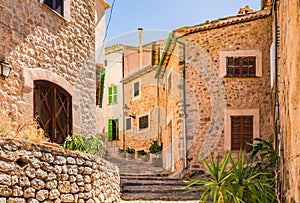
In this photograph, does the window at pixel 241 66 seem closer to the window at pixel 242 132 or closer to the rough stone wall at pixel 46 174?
the window at pixel 242 132

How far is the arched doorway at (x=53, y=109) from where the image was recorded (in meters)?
7.82

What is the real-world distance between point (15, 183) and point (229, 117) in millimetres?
8713

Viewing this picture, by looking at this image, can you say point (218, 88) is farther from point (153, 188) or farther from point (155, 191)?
point (155, 191)

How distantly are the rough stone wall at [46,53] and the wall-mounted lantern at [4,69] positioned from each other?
0.43 ft

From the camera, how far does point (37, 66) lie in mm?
7703

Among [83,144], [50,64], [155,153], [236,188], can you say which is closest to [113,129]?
[155,153]

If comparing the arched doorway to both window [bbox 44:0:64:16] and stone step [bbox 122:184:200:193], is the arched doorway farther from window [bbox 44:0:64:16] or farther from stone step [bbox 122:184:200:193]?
stone step [bbox 122:184:200:193]

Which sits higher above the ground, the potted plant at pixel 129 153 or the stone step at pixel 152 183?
the stone step at pixel 152 183

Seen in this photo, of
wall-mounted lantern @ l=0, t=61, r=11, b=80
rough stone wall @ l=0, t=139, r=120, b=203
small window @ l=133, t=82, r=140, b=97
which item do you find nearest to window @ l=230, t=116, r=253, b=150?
rough stone wall @ l=0, t=139, r=120, b=203

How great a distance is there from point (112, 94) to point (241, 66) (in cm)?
1518

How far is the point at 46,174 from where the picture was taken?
531 centimetres

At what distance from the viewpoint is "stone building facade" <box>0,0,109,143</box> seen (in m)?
6.99

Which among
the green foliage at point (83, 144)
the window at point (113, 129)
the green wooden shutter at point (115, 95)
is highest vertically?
the green wooden shutter at point (115, 95)

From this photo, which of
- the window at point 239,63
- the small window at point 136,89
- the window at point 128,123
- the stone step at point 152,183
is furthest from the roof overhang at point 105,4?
the window at point 128,123
